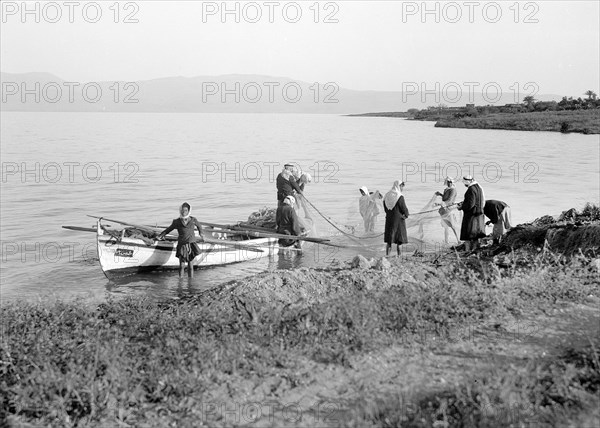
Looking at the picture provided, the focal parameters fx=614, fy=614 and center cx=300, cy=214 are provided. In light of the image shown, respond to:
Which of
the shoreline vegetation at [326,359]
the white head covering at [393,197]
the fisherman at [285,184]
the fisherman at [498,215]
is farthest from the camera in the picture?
the fisherman at [285,184]

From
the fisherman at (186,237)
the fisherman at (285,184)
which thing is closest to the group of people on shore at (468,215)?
the fisherman at (285,184)

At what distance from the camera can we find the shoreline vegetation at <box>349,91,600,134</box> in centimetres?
7756

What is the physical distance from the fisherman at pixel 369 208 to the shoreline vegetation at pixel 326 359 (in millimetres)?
8115

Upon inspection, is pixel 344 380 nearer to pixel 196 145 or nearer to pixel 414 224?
pixel 414 224

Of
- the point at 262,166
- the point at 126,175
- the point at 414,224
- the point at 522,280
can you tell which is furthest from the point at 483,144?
the point at 522,280

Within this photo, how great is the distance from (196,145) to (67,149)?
624 inches

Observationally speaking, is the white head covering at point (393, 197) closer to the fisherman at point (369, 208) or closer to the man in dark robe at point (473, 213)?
the man in dark robe at point (473, 213)

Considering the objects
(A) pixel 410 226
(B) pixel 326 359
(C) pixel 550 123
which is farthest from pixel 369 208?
(C) pixel 550 123

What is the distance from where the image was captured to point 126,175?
41.6m

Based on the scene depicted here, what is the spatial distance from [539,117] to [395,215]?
273 feet

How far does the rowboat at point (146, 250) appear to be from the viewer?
45.8 ft

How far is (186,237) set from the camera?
13.7 meters

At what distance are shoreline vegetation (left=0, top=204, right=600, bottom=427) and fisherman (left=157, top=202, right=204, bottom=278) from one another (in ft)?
15.9

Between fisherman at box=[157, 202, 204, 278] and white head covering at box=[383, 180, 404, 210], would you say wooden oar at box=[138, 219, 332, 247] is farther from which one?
white head covering at box=[383, 180, 404, 210]
